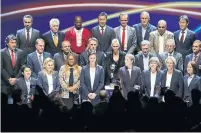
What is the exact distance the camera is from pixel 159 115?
13039mm

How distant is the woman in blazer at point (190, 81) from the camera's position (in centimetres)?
1553

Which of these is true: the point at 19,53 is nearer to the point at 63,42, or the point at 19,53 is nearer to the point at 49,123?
the point at 63,42

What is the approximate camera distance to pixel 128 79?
612 inches

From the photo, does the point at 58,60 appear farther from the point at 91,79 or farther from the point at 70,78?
the point at 91,79

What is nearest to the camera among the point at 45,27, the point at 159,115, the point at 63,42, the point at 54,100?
the point at 159,115

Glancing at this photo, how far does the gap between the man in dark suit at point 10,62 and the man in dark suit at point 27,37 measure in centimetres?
20

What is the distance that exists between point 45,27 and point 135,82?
7.78 ft

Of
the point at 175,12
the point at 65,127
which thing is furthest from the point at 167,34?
the point at 65,127

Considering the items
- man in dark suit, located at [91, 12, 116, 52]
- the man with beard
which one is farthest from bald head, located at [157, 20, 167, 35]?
the man with beard

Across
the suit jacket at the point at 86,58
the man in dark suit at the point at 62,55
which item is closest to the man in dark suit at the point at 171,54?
the suit jacket at the point at 86,58

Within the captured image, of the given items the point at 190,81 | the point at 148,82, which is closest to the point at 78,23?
the point at 148,82

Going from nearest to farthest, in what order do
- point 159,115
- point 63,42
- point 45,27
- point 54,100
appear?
point 159,115
point 54,100
point 63,42
point 45,27

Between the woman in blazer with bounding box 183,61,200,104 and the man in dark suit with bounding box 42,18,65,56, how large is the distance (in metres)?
2.45

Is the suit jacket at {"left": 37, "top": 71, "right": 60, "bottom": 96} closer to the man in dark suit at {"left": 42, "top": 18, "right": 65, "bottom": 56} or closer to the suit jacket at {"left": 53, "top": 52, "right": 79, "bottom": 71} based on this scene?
the suit jacket at {"left": 53, "top": 52, "right": 79, "bottom": 71}
